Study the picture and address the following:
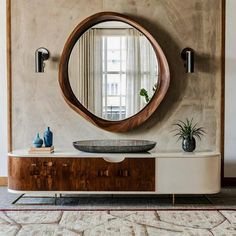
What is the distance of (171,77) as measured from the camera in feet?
15.8

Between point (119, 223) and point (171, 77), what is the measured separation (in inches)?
78.5

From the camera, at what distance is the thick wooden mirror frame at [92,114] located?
4719 mm

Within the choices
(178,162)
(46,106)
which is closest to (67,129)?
(46,106)

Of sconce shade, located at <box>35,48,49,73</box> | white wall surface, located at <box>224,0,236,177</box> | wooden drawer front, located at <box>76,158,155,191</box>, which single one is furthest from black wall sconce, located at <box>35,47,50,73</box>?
white wall surface, located at <box>224,0,236,177</box>

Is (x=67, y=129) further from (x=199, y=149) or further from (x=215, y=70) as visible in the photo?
(x=215, y=70)

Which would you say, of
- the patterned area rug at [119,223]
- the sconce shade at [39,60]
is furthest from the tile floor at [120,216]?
the sconce shade at [39,60]

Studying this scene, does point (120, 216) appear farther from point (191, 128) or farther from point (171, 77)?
point (171, 77)

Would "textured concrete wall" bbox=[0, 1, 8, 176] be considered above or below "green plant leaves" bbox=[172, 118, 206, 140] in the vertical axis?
above

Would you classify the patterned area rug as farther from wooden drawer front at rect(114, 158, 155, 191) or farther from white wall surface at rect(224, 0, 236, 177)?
white wall surface at rect(224, 0, 236, 177)

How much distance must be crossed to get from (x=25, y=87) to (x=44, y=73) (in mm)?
275

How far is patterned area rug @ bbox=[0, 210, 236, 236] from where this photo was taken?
322cm

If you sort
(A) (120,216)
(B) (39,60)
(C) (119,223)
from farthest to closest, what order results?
(B) (39,60)
(A) (120,216)
(C) (119,223)

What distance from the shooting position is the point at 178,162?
4.09m

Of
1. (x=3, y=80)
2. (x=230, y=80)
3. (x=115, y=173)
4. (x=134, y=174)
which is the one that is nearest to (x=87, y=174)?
(x=115, y=173)
